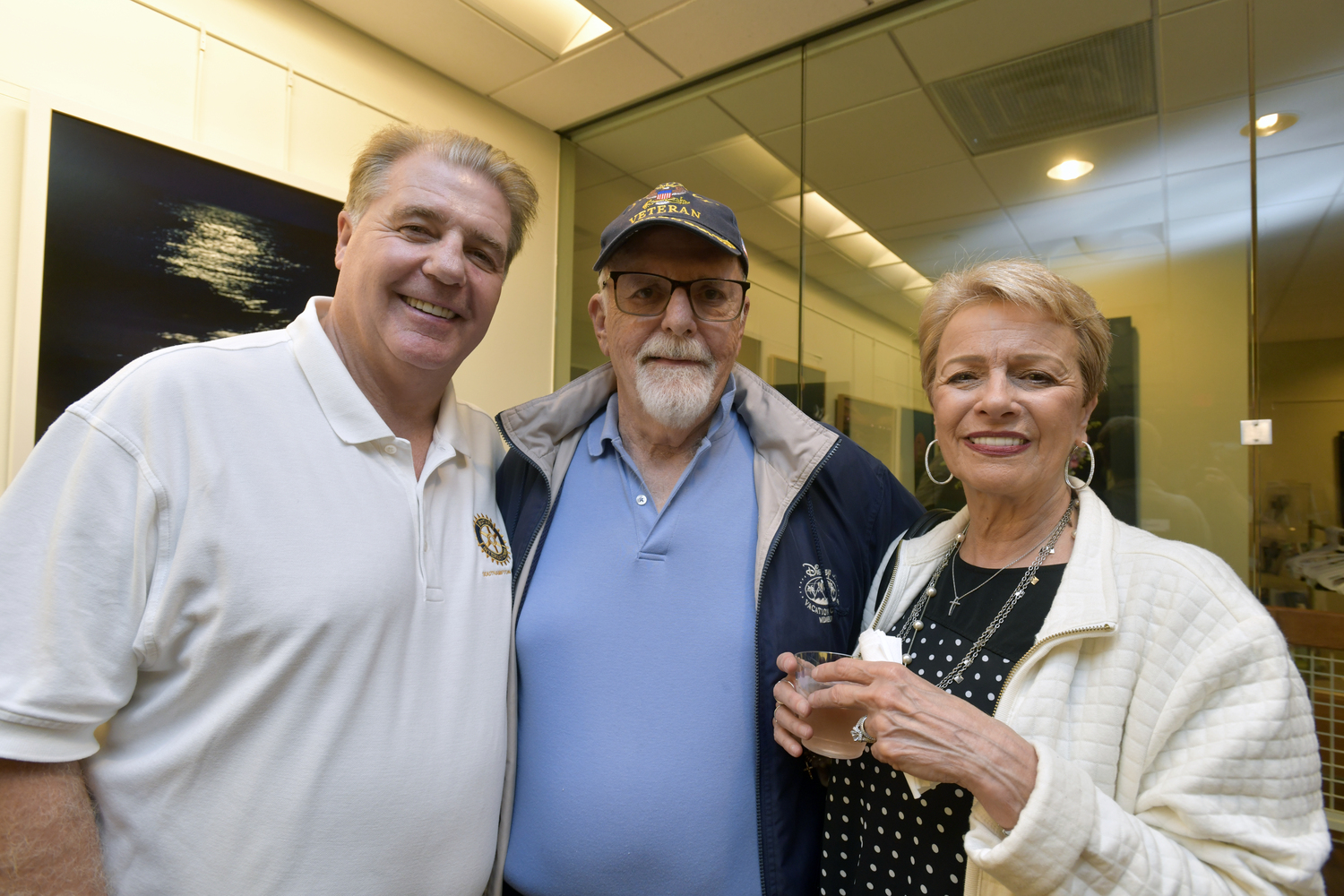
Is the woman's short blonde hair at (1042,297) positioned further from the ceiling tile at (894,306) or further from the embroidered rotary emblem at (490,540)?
the ceiling tile at (894,306)

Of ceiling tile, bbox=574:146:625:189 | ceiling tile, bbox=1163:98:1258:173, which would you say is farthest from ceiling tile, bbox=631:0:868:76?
ceiling tile, bbox=1163:98:1258:173

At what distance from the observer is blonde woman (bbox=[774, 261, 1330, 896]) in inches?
35.0

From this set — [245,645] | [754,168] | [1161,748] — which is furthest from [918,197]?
[245,645]

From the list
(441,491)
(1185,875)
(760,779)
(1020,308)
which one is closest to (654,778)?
(760,779)

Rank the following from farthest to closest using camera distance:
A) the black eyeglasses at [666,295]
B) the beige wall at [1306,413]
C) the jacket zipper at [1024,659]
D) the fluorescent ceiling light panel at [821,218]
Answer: the fluorescent ceiling light panel at [821,218] < the beige wall at [1306,413] < the black eyeglasses at [666,295] < the jacket zipper at [1024,659]

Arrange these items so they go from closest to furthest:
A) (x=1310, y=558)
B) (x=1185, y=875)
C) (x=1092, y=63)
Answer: (x=1185, y=875)
(x=1310, y=558)
(x=1092, y=63)

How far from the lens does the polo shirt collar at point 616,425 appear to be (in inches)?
64.1

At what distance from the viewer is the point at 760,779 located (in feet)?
4.15

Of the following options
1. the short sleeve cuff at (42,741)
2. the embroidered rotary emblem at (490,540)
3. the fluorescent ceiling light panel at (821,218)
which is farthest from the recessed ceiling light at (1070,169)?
the short sleeve cuff at (42,741)

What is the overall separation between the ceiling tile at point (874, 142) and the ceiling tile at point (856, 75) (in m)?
0.04

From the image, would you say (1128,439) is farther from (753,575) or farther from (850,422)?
(753,575)

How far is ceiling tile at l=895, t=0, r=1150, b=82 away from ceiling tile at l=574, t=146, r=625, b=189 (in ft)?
6.12

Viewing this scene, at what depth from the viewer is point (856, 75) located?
321 centimetres

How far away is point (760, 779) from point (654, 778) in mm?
199
